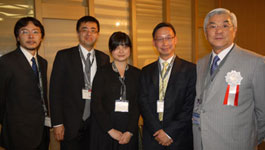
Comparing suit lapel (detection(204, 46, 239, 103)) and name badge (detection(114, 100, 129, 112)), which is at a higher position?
suit lapel (detection(204, 46, 239, 103))

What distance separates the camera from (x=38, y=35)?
2.21 m

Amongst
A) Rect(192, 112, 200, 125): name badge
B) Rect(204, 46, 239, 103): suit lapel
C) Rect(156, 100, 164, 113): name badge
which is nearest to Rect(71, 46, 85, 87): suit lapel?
Rect(156, 100, 164, 113): name badge

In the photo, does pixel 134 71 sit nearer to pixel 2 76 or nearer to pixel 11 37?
pixel 2 76

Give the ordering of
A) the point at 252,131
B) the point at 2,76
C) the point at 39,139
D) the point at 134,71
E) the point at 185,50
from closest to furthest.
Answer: the point at 252,131 → the point at 2,76 → the point at 39,139 → the point at 134,71 → the point at 185,50

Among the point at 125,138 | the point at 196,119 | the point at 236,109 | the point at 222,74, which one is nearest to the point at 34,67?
the point at 125,138

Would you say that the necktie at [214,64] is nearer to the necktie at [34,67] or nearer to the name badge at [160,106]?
the name badge at [160,106]

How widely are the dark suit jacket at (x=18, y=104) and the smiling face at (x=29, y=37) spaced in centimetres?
12

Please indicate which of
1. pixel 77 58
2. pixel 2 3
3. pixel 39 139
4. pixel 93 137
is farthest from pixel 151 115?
pixel 2 3

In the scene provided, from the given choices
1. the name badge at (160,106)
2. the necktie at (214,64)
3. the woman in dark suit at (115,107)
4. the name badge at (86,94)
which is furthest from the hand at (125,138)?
the necktie at (214,64)

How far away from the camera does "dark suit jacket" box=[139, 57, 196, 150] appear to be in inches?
79.7

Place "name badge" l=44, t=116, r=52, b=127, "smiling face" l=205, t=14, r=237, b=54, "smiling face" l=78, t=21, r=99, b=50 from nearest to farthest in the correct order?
"smiling face" l=205, t=14, r=237, b=54
"name badge" l=44, t=116, r=52, b=127
"smiling face" l=78, t=21, r=99, b=50

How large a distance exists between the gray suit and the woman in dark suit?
2.44 feet

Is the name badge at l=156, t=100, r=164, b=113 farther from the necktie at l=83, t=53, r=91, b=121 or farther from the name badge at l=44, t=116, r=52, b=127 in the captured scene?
the name badge at l=44, t=116, r=52, b=127

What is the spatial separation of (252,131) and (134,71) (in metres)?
1.28
